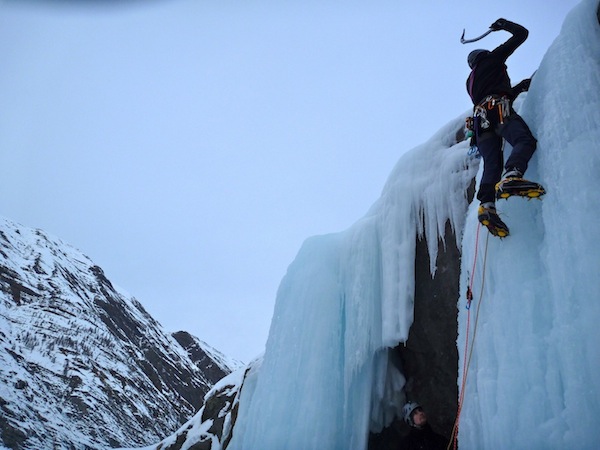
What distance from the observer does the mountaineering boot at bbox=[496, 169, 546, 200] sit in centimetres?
333

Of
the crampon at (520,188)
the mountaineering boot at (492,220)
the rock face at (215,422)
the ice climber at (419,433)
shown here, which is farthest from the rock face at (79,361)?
the crampon at (520,188)

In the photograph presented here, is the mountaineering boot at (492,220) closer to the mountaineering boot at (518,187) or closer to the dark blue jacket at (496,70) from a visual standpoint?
the mountaineering boot at (518,187)

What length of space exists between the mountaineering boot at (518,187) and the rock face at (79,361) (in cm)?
2504

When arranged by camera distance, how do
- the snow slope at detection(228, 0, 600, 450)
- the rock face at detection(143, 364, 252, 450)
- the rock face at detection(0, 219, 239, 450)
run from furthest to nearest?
the rock face at detection(0, 219, 239, 450) → the rock face at detection(143, 364, 252, 450) → the snow slope at detection(228, 0, 600, 450)

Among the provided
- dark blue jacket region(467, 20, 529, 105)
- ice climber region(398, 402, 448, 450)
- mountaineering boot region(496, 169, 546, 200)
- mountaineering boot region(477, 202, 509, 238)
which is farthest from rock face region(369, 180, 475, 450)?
mountaineering boot region(496, 169, 546, 200)

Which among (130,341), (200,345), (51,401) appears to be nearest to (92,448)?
(51,401)

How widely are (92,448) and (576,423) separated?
90.8 ft

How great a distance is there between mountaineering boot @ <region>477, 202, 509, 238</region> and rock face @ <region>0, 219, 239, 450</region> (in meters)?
24.7

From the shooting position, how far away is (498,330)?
143 inches

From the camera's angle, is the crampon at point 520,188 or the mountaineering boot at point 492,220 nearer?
the crampon at point 520,188

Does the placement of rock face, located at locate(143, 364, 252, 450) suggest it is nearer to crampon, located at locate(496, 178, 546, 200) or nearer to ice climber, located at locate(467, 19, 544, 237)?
ice climber, located at locate(467, 19, 544, 237)

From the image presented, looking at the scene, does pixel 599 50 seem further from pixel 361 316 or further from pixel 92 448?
pixel 92 448

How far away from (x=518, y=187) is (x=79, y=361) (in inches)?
1504

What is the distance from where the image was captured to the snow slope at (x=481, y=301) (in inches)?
116
